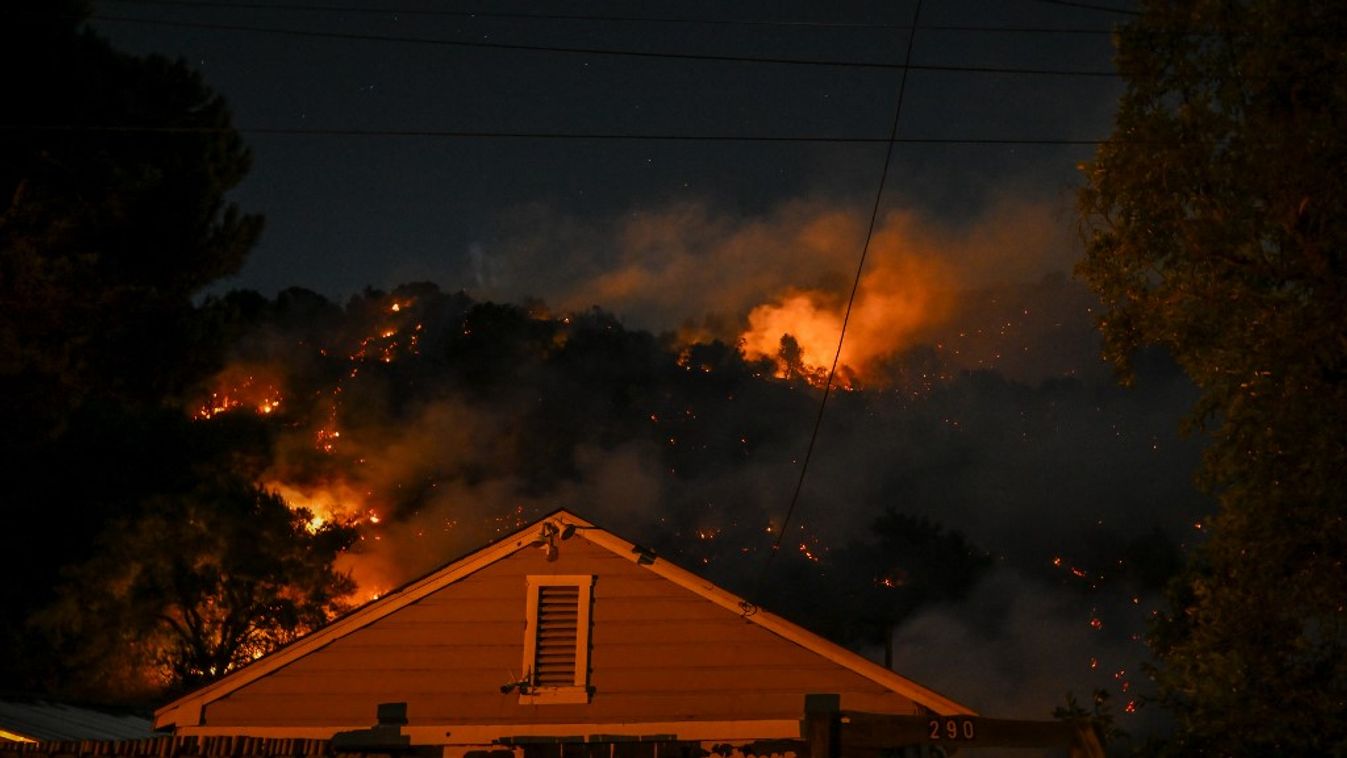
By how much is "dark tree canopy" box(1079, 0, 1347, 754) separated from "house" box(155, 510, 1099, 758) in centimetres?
413

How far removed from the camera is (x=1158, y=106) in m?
12.7

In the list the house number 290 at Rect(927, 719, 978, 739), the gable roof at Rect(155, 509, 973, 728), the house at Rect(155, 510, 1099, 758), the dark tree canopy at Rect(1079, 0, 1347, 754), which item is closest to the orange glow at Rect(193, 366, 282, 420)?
the gable roof at Rect(155, 509, 973, 728)

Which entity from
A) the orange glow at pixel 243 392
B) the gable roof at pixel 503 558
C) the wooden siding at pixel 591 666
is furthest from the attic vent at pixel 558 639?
the orange glow at pixel 243 392

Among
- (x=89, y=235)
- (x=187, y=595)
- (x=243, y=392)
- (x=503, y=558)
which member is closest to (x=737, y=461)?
(x=243, y=392)

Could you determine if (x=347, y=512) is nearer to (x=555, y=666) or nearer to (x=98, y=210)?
(x=98, y=210)

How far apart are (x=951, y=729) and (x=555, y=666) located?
8.33m

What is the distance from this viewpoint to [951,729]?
7.26 m

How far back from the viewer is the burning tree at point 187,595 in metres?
29.5

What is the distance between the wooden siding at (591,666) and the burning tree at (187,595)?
54.7ft

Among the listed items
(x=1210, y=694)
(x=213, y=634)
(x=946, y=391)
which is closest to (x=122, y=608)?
(x=213, y=634)

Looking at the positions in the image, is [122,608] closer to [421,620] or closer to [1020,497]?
[421,620]

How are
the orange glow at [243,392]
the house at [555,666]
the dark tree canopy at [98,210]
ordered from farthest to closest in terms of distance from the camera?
the orange glow at [243,392] < the dark tree canopy at [98,210] < the house at [555,666]

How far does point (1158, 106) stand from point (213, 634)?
26819mm

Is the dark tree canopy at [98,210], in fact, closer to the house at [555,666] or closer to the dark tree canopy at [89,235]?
the dark tree canopy at [89,235]
